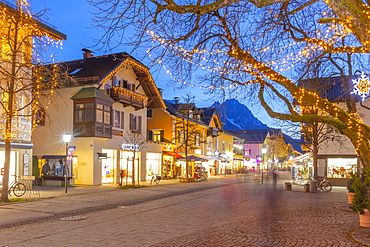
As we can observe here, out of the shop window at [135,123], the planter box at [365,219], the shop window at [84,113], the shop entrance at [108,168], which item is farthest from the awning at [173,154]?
the planter box at [365,219]

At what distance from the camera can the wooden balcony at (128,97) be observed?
2952 cm

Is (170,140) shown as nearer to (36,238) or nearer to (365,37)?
(36,238)

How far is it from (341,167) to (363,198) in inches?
992

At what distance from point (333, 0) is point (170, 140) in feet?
112

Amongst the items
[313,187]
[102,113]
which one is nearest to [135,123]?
[102,113]

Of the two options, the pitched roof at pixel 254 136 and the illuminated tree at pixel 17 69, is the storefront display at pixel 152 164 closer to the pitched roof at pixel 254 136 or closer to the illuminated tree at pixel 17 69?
the illuminated tree at pixel 17 69

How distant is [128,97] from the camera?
30.9 metres

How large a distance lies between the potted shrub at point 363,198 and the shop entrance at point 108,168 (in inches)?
882

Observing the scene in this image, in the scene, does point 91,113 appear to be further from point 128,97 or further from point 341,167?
point 341,167

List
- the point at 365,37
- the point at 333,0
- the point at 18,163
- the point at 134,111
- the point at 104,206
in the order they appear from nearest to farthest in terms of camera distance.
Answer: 1. the point at 333,0
2. the point at 365,37
3. the point at 104,206
4. the point at 18,163
5. the point at 134,111

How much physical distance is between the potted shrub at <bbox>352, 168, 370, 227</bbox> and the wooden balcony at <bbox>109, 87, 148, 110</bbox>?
22.2 metres

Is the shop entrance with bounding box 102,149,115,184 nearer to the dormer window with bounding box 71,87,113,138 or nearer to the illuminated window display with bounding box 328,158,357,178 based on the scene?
the dormer window with bounding box 71,87,113,138

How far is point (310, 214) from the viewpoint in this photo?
532 inches

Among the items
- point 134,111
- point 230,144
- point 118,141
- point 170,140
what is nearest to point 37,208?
point 118,141
